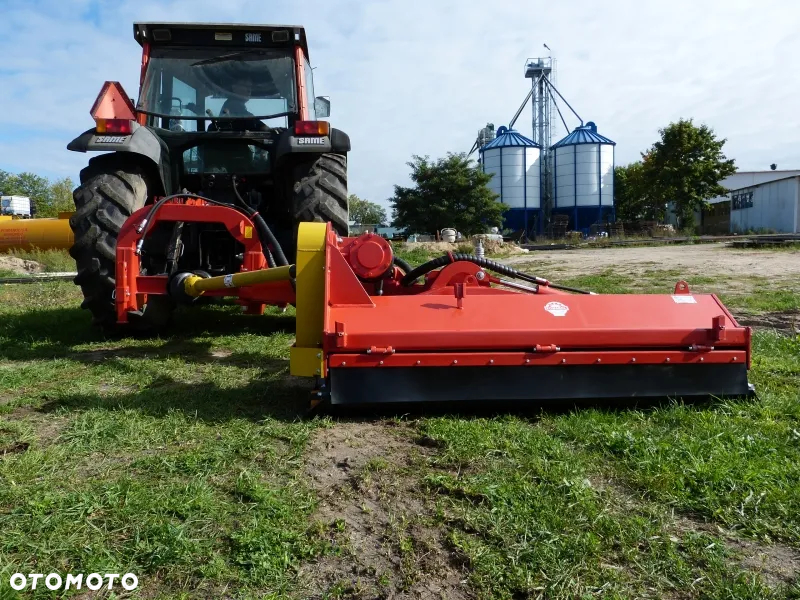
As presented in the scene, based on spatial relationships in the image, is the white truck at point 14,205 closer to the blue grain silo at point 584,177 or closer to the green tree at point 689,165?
the blue grain silo at point 584,177

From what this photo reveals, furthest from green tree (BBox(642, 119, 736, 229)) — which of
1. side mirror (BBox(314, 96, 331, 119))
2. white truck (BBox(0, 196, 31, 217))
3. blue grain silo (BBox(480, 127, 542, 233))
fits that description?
white truck (BBox(0, 196, 31, 217))

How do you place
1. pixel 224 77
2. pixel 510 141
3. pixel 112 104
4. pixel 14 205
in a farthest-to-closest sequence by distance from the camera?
pixel 510 141 < pixel 14 205 < pixel 224 77 < pixel 112 104

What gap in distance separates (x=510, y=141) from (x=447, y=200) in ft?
28.3

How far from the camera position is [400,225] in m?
33.6

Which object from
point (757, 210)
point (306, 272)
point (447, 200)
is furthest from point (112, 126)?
point (757, 210)

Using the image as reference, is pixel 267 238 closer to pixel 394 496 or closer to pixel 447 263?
pixel 447 263

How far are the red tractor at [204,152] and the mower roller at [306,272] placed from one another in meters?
0.01

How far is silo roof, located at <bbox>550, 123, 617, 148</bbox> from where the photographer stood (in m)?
37.4

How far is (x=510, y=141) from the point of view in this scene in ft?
126

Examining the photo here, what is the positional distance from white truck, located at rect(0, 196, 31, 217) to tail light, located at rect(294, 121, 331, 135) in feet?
124

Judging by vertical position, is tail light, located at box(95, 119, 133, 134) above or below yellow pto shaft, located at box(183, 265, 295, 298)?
above

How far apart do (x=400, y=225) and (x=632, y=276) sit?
2343 centimetres

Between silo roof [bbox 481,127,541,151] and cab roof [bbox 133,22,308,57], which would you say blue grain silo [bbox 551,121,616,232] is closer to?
silo roof [bbox 481,127,541,151]

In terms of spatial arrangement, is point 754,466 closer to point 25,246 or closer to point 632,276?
point 632,276
